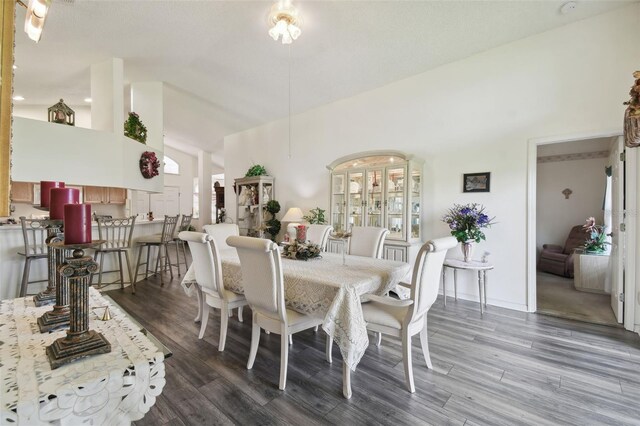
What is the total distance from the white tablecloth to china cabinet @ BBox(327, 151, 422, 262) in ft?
4.66

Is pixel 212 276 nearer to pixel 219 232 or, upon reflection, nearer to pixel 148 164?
pixel 219 232

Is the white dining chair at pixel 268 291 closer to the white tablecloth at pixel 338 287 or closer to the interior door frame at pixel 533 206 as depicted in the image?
the white tablecloth at pixel 338 287

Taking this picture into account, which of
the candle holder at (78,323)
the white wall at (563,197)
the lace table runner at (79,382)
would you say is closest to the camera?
the lace table runner at (79,382)

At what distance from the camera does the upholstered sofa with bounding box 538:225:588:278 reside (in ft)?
16.4

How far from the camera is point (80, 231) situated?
886 mm

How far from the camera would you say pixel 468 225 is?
3455 millimetres

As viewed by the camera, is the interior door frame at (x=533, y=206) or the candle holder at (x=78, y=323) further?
the interior door frame at (x=533, y=206)

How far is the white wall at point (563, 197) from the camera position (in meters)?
5.48

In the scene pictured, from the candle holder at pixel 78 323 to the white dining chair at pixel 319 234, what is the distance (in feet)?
9.05

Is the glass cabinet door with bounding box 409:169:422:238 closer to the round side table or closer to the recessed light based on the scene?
the round side table

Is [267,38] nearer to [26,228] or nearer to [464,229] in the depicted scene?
[464,229]

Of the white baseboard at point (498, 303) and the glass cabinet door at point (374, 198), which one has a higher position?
the glass cabinet door at point (374, 198)

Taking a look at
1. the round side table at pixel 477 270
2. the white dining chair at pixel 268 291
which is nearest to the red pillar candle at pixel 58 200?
the white dining chair at pixel 268 291

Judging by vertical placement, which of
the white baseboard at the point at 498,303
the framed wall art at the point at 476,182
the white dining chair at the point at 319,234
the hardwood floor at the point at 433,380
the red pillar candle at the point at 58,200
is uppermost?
the framed wall art at the point at 476,182
